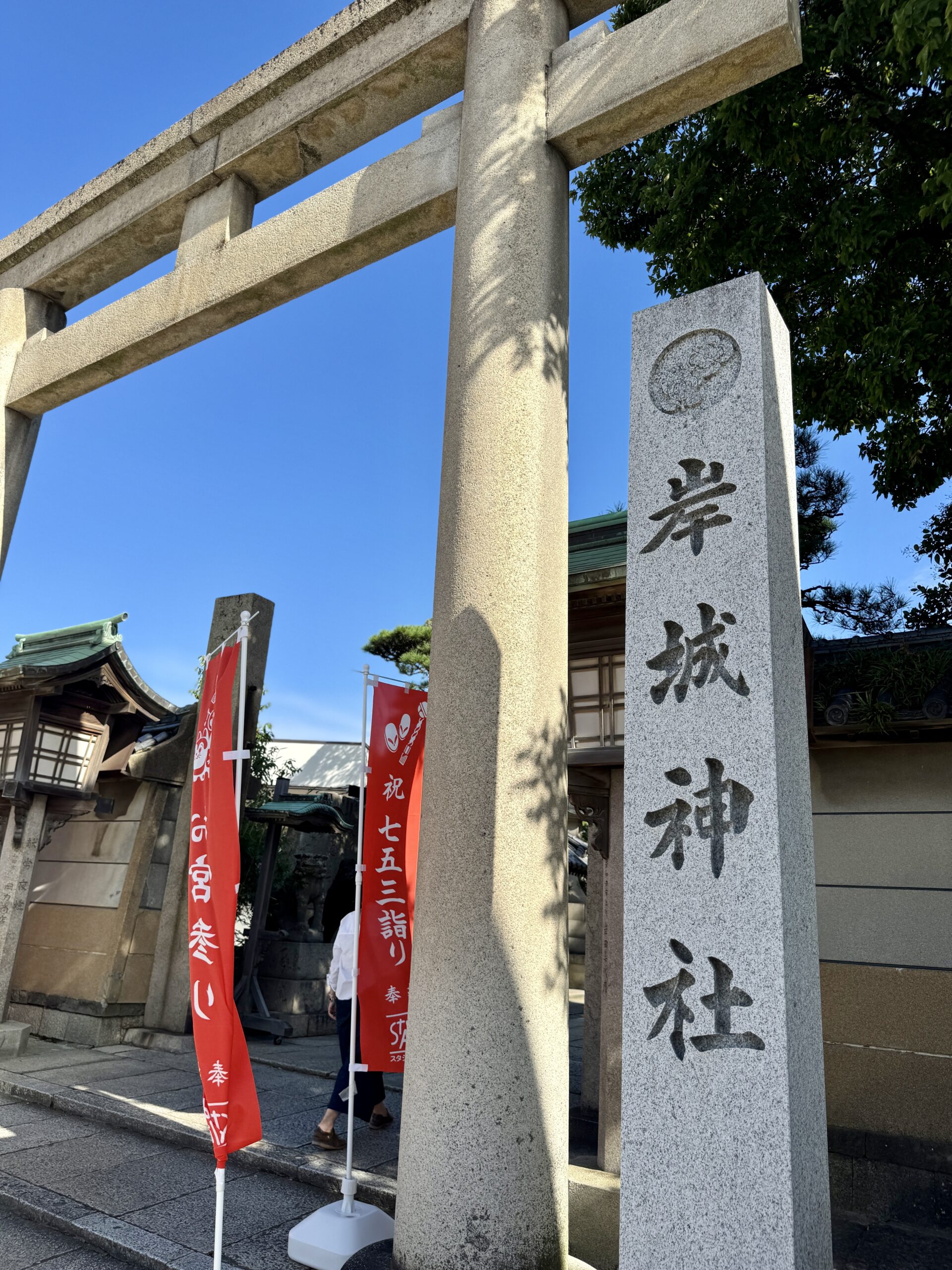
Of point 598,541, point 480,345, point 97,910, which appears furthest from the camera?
point 97,910

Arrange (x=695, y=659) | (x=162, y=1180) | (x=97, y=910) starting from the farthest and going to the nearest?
(x=97, y=910) → (x=162, y=1180) → (x=695, y=659)

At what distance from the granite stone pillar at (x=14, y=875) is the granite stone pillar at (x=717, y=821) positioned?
892cm

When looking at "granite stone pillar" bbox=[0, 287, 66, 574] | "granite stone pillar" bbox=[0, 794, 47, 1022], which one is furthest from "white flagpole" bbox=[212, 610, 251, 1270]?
"granite stone pillar" bbox=[0, 794, 47, 1022]

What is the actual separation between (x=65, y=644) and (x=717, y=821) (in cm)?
1075

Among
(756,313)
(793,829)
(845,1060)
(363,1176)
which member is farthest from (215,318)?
(845,1060)

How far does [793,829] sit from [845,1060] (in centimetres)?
424

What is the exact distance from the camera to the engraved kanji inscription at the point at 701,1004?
3.07 metres

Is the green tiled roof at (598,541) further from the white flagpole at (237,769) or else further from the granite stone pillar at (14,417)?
the granite stone pillar at (14,417)

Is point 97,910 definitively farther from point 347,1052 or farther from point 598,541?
point 598,541

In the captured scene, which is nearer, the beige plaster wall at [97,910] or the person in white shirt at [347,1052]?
the person in white shirt at [347,1052]

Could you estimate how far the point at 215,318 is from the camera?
671 cm

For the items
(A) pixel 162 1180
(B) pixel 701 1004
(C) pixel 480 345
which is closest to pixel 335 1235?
(A) pixel 162 1180

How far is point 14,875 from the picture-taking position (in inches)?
390

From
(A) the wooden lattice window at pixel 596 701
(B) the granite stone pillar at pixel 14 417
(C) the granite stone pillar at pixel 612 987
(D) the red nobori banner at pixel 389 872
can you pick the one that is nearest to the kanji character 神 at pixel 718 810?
(C) the granite stone pillar at pixel 612 987
